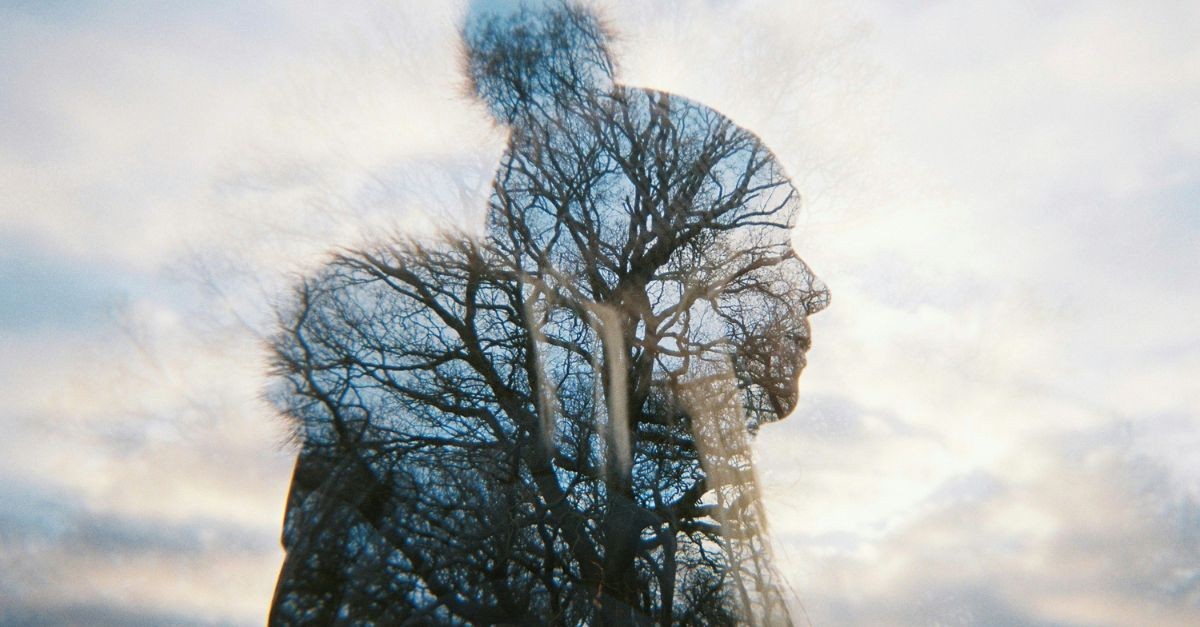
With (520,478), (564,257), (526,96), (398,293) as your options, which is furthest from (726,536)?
(526,96)

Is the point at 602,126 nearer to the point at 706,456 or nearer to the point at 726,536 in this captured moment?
the point at 706,456

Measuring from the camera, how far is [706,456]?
4.46 m

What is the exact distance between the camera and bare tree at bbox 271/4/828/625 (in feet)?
12.3

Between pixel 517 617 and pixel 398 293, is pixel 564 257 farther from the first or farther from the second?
pixel 517 617

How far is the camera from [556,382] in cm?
425

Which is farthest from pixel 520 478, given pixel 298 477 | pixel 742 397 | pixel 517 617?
pixel 742 397

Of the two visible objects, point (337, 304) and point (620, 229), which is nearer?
point (337, 304)

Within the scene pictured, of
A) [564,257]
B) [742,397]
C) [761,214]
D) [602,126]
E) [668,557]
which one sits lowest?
[668,557]

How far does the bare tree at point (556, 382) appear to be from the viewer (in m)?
3.76

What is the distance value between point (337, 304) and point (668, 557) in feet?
6.09

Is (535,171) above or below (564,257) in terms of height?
above

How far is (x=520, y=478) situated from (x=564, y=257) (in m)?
1.12

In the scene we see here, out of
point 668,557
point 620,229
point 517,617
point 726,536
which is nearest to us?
point 517,617

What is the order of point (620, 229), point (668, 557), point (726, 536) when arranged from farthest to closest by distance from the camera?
point (620, 229) < point (726, 536) < point (668, 557)
